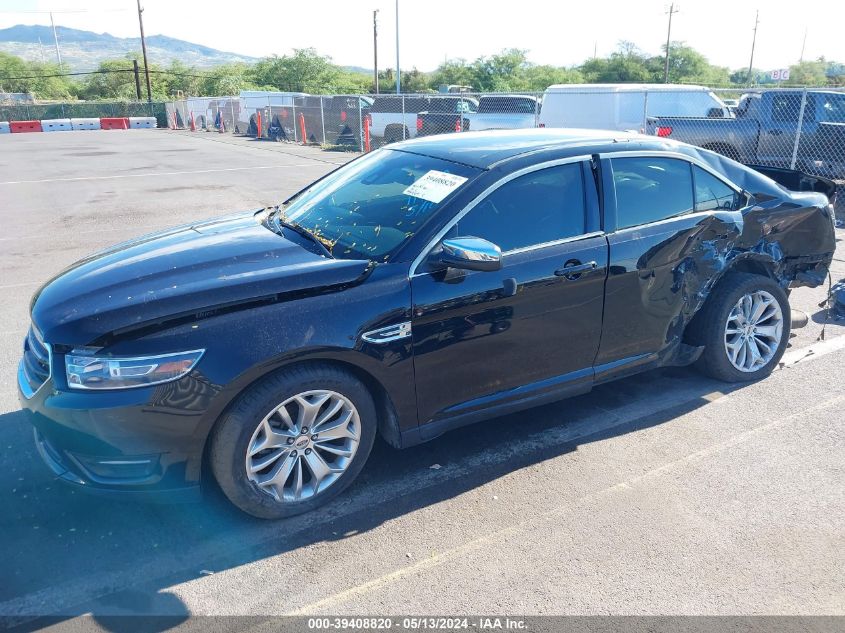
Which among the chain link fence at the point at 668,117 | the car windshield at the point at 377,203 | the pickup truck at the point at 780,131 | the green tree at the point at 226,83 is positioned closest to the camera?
the car windshield at the point at 377,203

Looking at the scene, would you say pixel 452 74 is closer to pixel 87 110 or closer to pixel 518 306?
pixel 87 110

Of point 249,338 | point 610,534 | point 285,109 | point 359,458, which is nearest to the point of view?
point 249,338

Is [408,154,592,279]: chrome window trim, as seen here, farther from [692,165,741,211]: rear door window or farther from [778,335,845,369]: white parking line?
[778,335,845,369]: white parking line

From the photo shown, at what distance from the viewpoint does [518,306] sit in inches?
142

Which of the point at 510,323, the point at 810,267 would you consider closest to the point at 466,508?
the point at 510,323

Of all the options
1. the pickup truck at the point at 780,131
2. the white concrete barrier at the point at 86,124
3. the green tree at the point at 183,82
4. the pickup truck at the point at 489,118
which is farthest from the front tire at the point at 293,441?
the green tree at the point at 183,82

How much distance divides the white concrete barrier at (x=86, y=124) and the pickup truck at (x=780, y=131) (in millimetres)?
39699

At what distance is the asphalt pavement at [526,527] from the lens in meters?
2.79

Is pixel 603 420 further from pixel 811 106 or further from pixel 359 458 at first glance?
pixel 811 106

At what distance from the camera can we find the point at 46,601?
2.75 m

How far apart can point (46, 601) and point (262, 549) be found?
0.87 metres

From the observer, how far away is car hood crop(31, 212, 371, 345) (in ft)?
9.75

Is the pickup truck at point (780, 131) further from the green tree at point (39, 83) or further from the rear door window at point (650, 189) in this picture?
the green tree at point (39, 83)

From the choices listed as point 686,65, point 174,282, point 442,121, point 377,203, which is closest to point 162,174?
point 442,121
